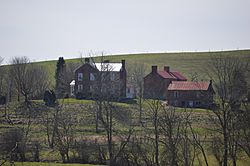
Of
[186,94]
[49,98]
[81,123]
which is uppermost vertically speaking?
[186,94]

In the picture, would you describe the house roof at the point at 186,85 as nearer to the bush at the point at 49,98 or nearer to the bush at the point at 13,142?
the bush at the point at 49,98

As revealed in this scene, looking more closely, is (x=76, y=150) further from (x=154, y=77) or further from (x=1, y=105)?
(x=154, y=77)

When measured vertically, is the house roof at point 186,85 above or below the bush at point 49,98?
above

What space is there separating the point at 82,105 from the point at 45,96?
210 inches

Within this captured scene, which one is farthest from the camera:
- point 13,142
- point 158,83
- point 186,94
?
point 158,83

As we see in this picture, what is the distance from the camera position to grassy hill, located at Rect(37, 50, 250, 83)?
123994 mm

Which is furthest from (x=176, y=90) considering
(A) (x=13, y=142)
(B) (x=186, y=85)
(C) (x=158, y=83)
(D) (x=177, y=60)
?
(D) (x=177, y=60)

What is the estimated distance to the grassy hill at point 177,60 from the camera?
124 meters

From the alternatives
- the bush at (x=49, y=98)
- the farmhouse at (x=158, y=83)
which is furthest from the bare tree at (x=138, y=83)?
the bush at (x=49, y=98)

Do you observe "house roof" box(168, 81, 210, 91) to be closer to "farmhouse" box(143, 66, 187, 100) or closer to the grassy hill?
"farmhouse" box(143, 66, 187, 100)

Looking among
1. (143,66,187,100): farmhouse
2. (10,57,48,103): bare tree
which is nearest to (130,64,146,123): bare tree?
(143,66,187,100): farmhouse

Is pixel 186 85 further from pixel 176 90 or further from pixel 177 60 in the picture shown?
pixel 177 60

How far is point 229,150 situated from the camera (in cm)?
3725

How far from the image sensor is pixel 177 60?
137m
